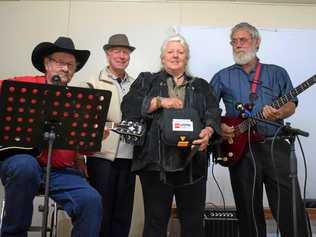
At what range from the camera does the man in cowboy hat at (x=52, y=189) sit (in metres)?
2.08

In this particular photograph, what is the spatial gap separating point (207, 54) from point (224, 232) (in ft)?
5.41

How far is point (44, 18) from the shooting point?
400 cm

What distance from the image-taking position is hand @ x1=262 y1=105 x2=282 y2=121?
255 centimetres

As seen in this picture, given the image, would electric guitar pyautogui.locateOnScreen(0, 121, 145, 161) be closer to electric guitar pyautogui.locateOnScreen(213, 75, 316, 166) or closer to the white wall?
electric guitar pyautogui.locateOnScreen(213, 75, 316, 166)

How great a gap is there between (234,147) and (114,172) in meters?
0.78

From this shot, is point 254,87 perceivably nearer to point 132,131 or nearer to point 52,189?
point 132,131

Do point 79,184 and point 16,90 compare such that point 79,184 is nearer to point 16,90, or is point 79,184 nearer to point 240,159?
point 16,90

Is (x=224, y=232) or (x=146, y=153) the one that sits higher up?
(x=146, y=153)

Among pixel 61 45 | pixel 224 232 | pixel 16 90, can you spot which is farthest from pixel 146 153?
pixel 224 232

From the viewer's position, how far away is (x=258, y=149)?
8.55 feet

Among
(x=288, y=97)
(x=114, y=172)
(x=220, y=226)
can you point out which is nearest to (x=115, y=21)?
(x=114, y=172)

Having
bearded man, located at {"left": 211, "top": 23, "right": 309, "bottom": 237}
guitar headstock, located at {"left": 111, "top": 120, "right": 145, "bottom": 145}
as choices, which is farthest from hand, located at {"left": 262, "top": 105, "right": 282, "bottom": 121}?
guitar headstock, located at {"left": 111, "top": 120, "right": 145, "bottom": 145}

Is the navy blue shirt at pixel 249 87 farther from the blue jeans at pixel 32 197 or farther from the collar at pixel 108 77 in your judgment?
the blue jeans at pixel 32 197

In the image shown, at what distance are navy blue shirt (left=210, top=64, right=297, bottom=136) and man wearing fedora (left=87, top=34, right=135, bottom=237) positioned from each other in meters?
0.66
